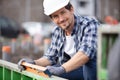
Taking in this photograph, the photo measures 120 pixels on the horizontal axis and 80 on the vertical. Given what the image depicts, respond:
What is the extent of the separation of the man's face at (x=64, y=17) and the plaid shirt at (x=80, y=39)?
5.2 inches

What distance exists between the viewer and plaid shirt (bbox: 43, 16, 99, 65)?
157 inches

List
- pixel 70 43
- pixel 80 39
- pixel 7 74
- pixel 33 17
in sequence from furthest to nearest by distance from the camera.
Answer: pixel 33 17
pixel 70 43
pixel 80 39
pixel 7 74

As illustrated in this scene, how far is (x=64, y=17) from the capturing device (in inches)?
165

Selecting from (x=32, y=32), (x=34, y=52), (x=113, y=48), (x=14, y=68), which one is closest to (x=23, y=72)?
(x=14, y=68)

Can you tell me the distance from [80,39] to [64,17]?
0.35 metres

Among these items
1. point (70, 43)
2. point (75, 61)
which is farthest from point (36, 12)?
point (75, 61)

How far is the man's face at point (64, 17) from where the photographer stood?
418 cm

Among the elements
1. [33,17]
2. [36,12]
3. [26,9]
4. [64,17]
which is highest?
[64,17]

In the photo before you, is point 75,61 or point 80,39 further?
point 80,39

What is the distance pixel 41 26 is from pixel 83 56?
15382mm

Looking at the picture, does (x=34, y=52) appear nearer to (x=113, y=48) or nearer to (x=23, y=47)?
(x=23, y=47)

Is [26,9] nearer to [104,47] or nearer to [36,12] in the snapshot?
[36,12]

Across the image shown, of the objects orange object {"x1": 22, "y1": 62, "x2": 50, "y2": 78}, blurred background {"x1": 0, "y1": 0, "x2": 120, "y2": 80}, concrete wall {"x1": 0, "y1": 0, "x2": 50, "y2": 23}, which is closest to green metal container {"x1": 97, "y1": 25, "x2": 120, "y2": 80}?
orange object {"x1": 22, "y1": 62, "x2": 50, "y2": 78}

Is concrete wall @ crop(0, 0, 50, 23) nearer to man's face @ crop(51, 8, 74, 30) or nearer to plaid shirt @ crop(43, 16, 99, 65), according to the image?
plaid shirt @ crop(43, 16, 99, 65)
